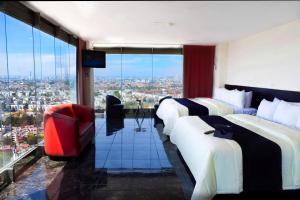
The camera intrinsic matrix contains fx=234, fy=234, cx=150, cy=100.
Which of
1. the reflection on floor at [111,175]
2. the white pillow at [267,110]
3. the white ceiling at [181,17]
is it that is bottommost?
the reflection on floor at [111,175]

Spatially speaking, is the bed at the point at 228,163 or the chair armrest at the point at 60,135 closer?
the bed at the point at 228,163

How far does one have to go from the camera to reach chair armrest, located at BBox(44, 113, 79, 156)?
12.8 feet

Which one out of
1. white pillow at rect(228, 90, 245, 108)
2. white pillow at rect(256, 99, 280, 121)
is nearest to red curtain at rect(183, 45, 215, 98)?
white pillow at rect(228, 90, 245, 108)

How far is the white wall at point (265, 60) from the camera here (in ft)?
14.5

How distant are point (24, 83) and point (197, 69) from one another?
5777mm

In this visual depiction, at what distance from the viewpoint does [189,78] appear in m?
8.16

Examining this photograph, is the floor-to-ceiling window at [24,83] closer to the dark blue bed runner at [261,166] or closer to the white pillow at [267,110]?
the dark blue bed runner at [261,166]

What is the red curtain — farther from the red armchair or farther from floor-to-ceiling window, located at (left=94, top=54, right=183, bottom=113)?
the red armchair

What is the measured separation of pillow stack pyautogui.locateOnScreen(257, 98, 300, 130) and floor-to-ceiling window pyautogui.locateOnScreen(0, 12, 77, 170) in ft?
14.1

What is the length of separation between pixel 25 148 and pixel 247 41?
5782mm

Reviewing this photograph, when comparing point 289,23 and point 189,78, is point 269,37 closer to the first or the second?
point 289,23

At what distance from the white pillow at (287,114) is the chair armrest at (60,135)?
→ 11.4 ft

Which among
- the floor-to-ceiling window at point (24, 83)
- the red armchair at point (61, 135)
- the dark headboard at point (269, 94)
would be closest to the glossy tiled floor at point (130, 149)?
the red armchair at point (61, 135)

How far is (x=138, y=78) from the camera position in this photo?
27.7ft
